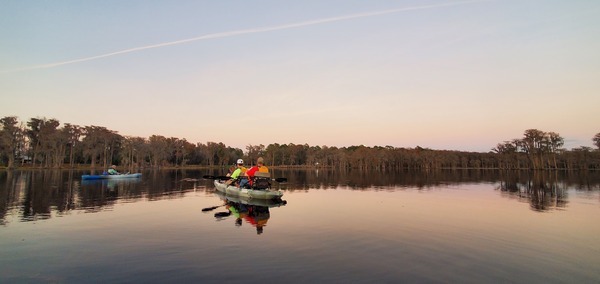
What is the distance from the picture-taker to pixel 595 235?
1298 centimetres

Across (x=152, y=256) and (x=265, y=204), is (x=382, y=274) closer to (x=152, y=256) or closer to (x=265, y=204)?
(x=152, y=256)

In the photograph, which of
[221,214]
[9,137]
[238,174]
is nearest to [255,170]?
[238,174]

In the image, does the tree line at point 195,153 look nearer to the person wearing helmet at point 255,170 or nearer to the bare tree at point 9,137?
the bare tree at point 9,137

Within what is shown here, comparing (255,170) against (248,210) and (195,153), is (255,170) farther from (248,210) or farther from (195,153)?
(195,153)

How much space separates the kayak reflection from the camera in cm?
1449

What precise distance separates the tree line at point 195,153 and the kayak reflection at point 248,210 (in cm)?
7641

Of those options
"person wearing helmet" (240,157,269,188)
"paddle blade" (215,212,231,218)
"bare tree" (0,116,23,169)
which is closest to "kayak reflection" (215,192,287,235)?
"paddle blade" (215,212,231,218)

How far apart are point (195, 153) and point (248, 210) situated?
117690 millimetres

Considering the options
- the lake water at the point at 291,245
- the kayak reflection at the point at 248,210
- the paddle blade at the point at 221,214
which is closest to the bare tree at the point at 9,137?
the lake water at the point at 291,245

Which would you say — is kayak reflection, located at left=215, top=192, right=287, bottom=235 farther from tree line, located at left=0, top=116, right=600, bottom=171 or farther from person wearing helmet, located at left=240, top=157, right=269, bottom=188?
tree line, located at left=0, top=116, right=600, bottom=171

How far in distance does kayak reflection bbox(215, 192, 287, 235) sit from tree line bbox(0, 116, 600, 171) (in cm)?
7641

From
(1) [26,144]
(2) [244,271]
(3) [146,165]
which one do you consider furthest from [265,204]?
(3) [146,165]

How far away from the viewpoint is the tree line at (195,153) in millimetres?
81062

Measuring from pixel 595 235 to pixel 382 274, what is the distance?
10.8 m
